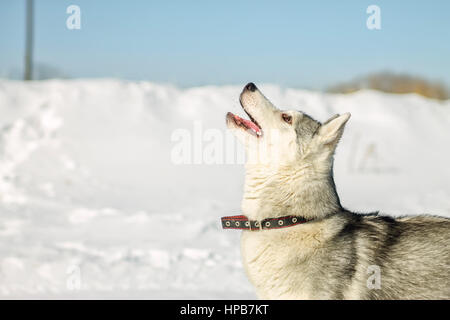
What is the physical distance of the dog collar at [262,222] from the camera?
3367 millimetres

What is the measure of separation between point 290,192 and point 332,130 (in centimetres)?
48

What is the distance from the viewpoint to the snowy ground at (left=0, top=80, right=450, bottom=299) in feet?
23.2

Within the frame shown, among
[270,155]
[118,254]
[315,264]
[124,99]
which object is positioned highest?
[124,99]

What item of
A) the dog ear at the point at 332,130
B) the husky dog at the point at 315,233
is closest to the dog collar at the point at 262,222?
the husky dog at the point at 315,233

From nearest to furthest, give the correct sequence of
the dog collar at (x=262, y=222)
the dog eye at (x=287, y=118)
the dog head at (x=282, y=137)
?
1. the dog collar at (x=262, y=222)
2. the dog head at (x=282, y=137)
3. the dog eye at (x=287, y=118)

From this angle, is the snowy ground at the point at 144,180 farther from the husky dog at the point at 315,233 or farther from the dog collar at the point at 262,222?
the dog collar at the point at 262,222

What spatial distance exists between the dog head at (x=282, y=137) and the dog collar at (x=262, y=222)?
0.37 meters

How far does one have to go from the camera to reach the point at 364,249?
3.32 metres

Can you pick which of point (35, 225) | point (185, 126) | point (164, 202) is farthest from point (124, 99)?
point (35, 225)

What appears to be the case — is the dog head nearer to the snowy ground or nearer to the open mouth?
the open mouth

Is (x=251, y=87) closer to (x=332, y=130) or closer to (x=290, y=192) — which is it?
(x=332, y=130)

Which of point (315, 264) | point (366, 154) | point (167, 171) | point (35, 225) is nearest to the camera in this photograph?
point (315, 264)
